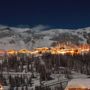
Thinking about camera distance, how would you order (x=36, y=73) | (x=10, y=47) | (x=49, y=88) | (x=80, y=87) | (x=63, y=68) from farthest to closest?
(x=10, y=47), (x=63, y=68), (x=36, y=73), (x=49, y=88), (x=80, y=87)

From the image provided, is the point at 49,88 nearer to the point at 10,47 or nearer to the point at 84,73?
the point at 84,73

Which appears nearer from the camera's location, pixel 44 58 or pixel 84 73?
pixel 84 73

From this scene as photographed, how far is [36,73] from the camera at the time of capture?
286 feet

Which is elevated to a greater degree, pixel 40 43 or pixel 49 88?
pixel 40 43

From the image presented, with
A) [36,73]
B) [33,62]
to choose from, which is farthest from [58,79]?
[33,62]

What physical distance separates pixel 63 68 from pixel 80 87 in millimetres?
58726

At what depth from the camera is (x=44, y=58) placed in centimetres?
10788

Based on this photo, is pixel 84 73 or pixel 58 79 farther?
pixel 84 73

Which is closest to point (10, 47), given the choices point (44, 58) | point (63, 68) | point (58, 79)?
point (44, 58)

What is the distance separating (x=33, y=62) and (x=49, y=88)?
34.1m

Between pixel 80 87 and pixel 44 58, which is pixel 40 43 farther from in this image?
pixel 80 87

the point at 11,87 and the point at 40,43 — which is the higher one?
the point at 40,43

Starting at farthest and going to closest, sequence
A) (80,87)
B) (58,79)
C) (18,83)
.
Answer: (58,79)
(18,83)
(80,87)

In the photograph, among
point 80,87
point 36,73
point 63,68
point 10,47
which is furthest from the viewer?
point 10,47
